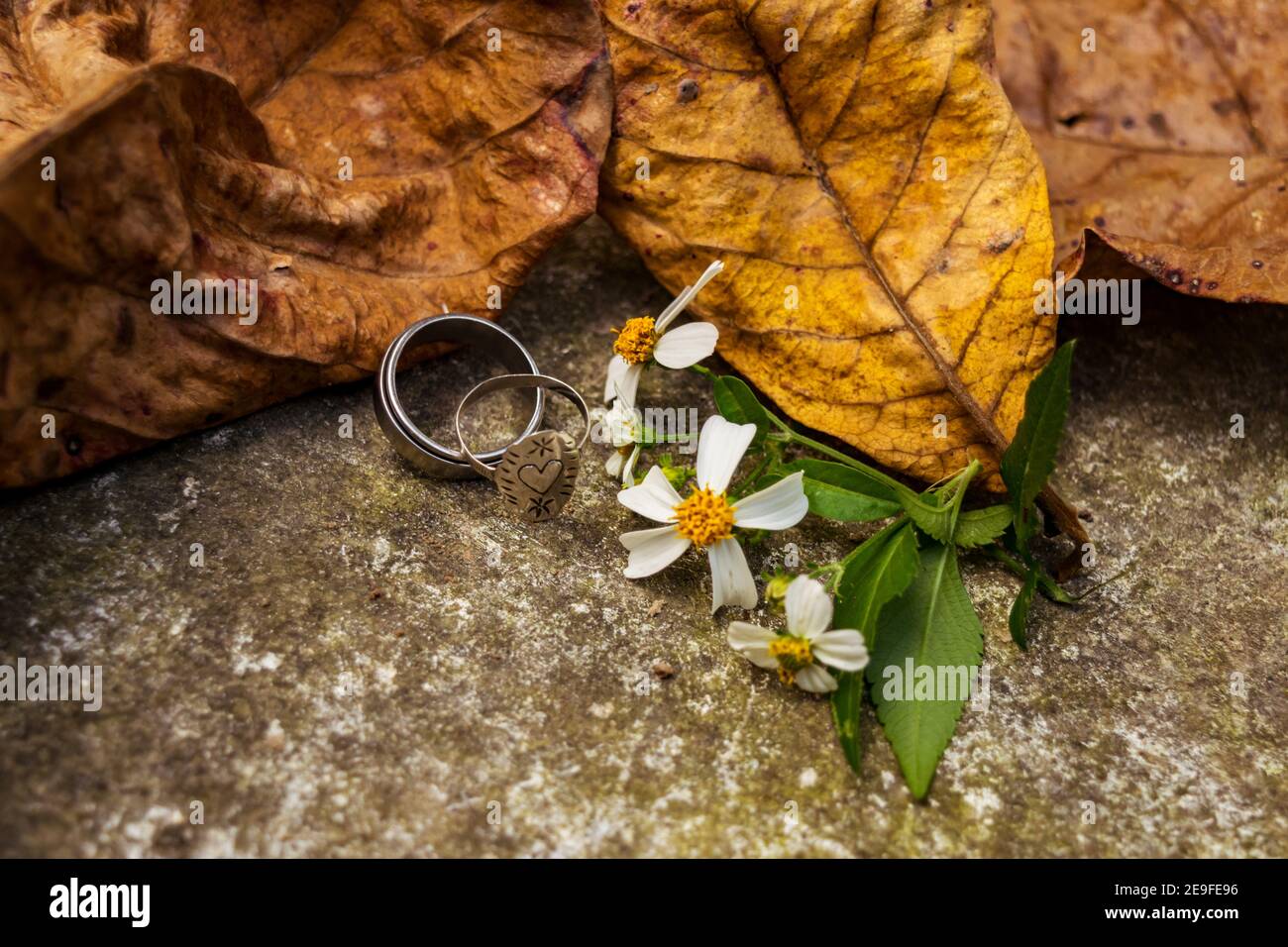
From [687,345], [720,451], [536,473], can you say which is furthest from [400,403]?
[720,451]

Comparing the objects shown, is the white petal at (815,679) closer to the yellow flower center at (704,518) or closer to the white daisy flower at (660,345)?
the yellow flower center at (704,518)

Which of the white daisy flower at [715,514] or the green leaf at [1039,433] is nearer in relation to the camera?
the green leaf at [1039,433]

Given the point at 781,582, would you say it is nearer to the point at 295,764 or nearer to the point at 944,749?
the point at 944,749

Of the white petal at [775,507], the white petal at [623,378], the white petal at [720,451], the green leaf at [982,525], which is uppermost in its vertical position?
the white petal at [623,378]

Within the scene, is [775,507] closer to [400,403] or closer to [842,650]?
[842,650]

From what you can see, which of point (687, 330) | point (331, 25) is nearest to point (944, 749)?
point (687, 330)

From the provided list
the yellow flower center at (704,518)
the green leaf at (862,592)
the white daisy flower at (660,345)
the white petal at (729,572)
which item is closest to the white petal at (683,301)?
the white daisy flower at (660,345)

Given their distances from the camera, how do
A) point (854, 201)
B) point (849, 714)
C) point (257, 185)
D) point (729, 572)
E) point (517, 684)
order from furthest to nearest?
point (854, 201) < point (257, 185) < point (729, 572) < point (517, 684) < point (849, 714)
